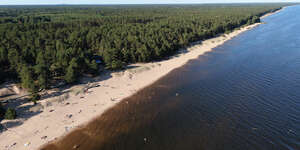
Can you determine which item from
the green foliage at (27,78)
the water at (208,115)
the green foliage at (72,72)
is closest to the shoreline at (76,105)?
the green foliage at (72,72)

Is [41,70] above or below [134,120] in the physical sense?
above

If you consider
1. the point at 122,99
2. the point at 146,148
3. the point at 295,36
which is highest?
the point at 295,36

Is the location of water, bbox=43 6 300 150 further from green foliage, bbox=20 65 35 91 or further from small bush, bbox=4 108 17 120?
green foliage, bbox=20 65 35 91

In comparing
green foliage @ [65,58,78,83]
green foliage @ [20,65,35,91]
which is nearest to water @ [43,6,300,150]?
green foliage @ [65,58,78,83]

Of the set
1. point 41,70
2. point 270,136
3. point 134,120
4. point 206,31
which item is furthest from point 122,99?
point 206,31

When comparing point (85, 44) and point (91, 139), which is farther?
point (85, 44)

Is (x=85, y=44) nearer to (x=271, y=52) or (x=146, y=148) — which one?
(x=146, y=148)
